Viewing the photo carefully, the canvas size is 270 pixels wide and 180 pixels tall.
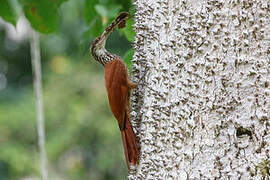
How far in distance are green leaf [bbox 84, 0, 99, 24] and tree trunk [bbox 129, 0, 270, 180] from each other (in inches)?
33.2

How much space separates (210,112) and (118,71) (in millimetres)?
513

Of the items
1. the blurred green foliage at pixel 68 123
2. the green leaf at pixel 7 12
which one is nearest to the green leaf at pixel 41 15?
the green leaf at pixel 7 12

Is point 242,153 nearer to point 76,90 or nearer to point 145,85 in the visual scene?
point 145,85

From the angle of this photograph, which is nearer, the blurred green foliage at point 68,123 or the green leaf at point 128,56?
the green leaf at point 128,56

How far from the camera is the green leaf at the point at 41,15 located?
1.95 meters

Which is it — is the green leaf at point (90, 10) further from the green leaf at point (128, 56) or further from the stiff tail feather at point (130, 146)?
the stiff tail feather at point (130, 146)

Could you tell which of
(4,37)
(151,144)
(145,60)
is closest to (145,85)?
(145,60)

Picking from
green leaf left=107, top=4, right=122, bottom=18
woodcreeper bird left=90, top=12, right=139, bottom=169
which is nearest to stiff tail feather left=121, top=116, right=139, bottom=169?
woodcreeper bird left=90, top=12, right=139, bottom=169

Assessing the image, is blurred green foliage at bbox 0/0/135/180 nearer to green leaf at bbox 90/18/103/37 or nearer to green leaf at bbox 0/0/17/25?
green leaf at bbox 90/18/103/37

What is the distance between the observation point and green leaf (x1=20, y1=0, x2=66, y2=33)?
1.95 metres

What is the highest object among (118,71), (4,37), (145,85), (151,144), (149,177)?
(4,37)

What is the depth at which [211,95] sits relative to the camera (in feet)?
4.07

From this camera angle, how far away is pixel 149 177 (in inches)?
52.4

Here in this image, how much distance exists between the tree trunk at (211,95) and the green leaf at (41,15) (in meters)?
0.80
